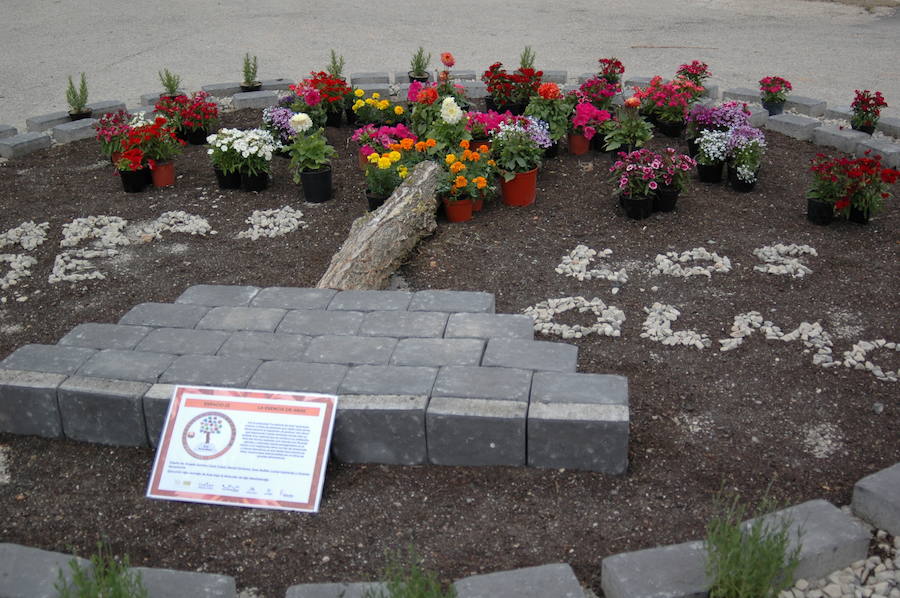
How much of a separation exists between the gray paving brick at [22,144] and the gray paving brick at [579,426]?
22.5 feet

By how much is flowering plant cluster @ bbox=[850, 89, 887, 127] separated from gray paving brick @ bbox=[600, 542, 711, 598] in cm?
623

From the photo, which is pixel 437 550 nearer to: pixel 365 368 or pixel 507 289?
pixel 365 368

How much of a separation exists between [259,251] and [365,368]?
2.56 metres

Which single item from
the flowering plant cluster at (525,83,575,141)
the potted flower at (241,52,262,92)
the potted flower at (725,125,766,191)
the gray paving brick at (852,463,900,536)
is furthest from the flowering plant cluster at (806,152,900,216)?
the potted flower at (241,52,262,92)

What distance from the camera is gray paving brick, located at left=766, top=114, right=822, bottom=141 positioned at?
837cm

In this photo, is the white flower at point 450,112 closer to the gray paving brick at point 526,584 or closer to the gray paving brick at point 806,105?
the gray paving brick at point 806,105

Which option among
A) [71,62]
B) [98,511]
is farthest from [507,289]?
[71,62]

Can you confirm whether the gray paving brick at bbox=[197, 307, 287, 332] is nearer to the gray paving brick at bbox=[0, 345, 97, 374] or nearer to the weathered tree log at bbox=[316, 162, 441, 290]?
the gray paving brick at bbox=[0, 345, 97, 374]

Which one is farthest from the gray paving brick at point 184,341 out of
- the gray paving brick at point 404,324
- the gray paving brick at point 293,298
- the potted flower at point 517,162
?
the potted flower at point 517,162

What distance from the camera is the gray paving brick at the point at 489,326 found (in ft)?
14.8

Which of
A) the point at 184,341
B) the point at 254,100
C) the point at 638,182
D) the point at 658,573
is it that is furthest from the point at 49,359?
the point at 254,100

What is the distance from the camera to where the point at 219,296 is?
16.6 feet

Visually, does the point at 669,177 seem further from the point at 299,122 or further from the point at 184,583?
the point at 184,583

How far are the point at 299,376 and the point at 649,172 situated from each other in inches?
136
